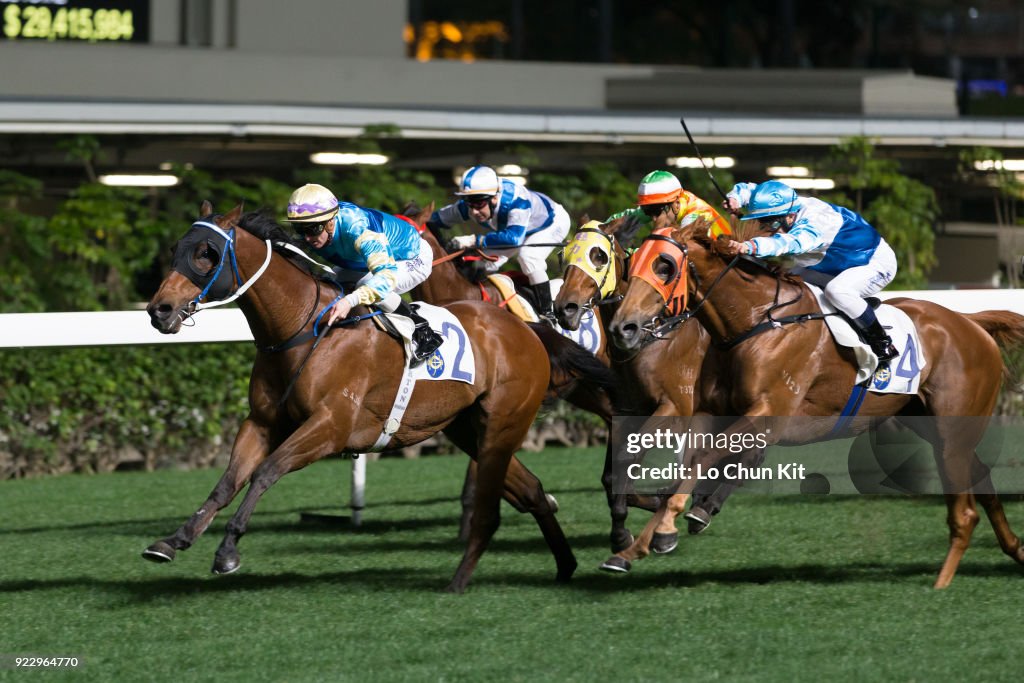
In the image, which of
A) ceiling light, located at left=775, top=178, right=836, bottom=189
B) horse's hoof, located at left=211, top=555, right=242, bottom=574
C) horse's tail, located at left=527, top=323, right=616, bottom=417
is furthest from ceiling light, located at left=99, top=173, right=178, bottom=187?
horse's hoof, located at left=211, top=555, right=242, bottom=574

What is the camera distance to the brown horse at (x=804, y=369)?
544 centimetres

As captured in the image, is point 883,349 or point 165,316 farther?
point 883,349

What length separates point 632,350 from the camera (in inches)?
225

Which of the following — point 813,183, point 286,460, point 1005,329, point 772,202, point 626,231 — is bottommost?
point 813,183

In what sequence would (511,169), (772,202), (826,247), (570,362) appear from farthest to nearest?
(511,169) < (570,362) < (826,247) < (772,202)

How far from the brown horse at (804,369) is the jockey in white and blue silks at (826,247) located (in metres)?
0.13

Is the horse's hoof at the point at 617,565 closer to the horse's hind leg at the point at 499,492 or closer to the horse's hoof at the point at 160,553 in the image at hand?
Result: the horse's hind leg at the point at 499,492

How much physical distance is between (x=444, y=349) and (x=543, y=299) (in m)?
1.44

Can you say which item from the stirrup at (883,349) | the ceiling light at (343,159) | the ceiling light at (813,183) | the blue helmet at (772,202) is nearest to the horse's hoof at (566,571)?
the stirrup at (883,349)

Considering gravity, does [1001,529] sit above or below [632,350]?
below

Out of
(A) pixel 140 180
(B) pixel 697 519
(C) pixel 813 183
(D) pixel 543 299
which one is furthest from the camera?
(C) pixel 813 183

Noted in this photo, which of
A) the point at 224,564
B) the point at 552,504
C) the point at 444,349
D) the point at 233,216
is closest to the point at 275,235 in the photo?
the point at 233,216

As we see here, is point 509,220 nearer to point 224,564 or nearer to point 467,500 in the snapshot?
point 467,500

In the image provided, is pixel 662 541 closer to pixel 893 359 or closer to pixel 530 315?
pixel 893 359
